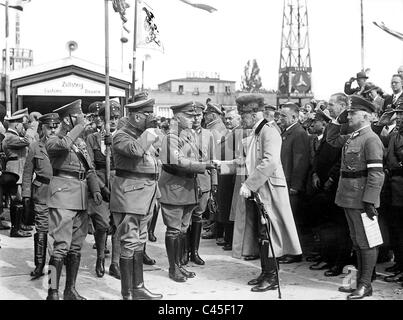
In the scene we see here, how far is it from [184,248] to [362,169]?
Result: 2.74 metres

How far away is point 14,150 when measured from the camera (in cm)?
962

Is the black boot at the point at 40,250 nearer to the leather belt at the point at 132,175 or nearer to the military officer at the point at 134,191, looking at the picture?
the military officer at the point at 134,191

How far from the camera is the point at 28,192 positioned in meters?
7.59

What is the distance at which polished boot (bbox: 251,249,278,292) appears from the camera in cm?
592

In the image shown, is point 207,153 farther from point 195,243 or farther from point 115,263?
point 115,263

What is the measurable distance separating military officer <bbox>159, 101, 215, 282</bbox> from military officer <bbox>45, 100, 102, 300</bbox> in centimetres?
103

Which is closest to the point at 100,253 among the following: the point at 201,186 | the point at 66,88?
the point at 201,186

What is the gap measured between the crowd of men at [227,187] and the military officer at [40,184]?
1 centimetres

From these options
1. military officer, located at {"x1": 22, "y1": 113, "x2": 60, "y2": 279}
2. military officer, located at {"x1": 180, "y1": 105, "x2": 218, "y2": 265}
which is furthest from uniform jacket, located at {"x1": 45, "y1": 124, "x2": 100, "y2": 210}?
military officer, located at {"x1": 180, "y1": 105, "x2": 218, "y2": 265}

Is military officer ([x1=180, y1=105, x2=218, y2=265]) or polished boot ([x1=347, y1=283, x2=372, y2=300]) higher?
military officer ([x1=180, y1=105, x2=218, y2=265])

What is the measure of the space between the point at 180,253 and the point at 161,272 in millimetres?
343

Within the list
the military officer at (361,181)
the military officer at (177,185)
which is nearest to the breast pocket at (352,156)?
the military officer at (361,181)

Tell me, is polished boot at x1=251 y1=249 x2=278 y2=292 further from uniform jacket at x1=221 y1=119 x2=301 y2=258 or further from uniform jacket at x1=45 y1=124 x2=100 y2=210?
uniform jacket at x1=45 y1=124 x2=100 y2=210
